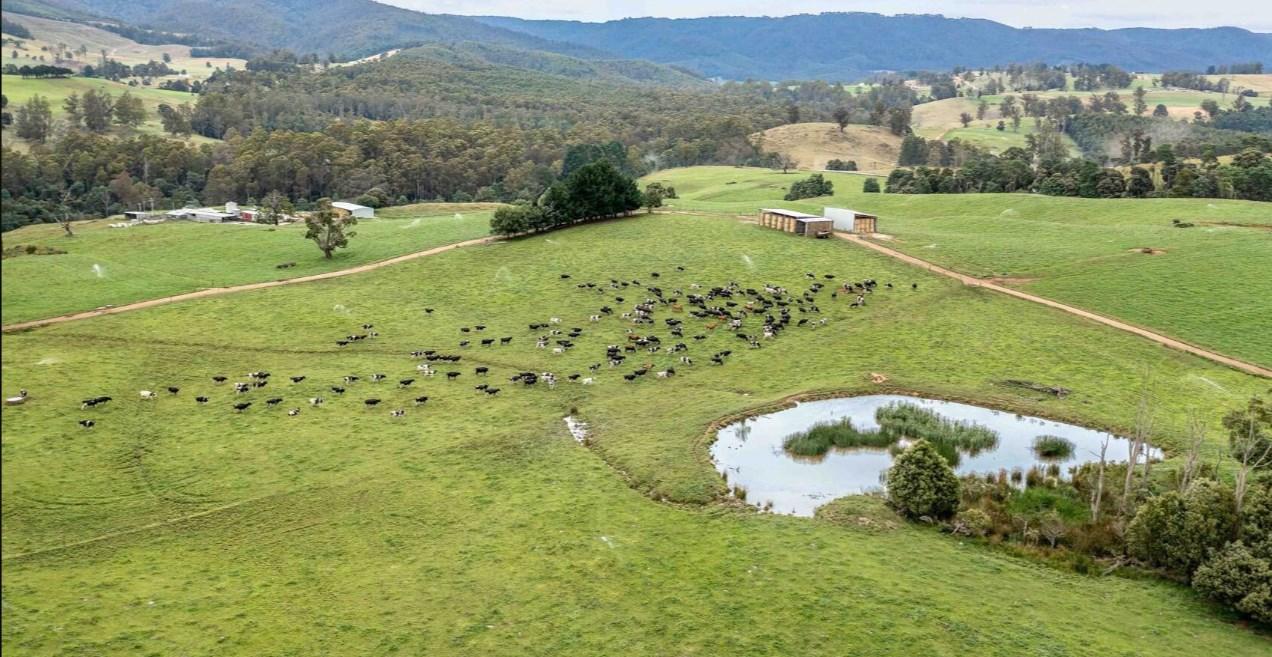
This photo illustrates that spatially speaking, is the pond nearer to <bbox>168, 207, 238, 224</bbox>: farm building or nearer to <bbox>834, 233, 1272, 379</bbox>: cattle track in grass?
<bbox>834, 233, 1272, 379</bbox>: cattle track in grass

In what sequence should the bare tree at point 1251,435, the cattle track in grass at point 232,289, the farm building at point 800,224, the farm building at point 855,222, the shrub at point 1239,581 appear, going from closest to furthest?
the shrub at point 1239,581
the bare tree at point 1251,435
the cattle track in grass at point 232,289
the farm building at point 800,224
the farm building at point 855,222

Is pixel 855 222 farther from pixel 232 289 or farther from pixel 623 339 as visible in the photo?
pixel 232 289

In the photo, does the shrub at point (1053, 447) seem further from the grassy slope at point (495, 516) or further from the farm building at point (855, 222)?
the farm building at point (855, 222)

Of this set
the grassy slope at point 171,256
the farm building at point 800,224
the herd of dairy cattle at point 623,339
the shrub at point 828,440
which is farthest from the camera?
the farm building at point 800,224

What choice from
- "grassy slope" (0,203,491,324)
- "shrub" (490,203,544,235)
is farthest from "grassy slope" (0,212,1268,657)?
"shrub" (490,203,544,235)

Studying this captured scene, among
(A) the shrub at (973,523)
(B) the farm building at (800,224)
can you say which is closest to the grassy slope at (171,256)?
(B) the farm building at (800,224)
